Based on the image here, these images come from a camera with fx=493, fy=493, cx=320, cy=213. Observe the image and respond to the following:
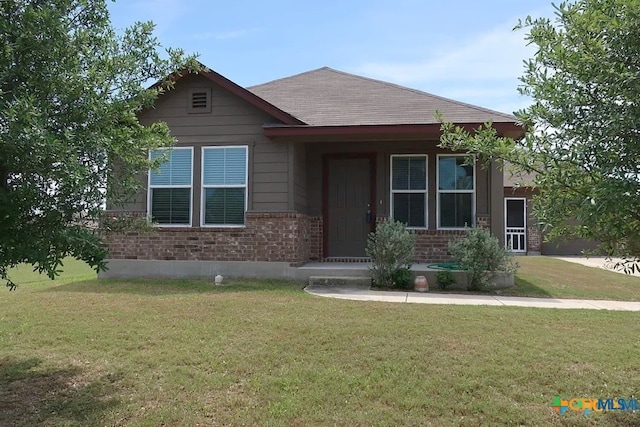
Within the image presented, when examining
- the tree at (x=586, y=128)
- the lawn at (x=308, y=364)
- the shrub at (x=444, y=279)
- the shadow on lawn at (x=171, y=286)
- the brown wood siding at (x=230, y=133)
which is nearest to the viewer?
the tree at (x=586, y=128)

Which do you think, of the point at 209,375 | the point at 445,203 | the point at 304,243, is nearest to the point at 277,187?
the point at 304,243

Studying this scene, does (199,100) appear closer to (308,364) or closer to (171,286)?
(171,286)

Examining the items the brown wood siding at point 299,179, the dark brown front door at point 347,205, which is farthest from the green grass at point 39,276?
the dark brown front door at point 347,205

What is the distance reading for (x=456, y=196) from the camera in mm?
10305

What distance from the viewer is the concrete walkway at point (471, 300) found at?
24.1 ft

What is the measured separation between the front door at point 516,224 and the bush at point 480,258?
1193 centimetres

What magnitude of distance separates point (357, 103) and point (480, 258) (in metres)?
4.70

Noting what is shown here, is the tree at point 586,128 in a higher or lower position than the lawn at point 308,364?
higher

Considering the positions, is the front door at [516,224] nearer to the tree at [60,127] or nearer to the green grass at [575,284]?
the green grass at [575,284]

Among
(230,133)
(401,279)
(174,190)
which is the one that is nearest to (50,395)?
(401,279)

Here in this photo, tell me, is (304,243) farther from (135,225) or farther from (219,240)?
(135,225)

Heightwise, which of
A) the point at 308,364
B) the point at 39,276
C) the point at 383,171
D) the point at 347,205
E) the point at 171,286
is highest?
the point at 383,171

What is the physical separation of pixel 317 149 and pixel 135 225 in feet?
21.4

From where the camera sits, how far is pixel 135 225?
4.95 metres
